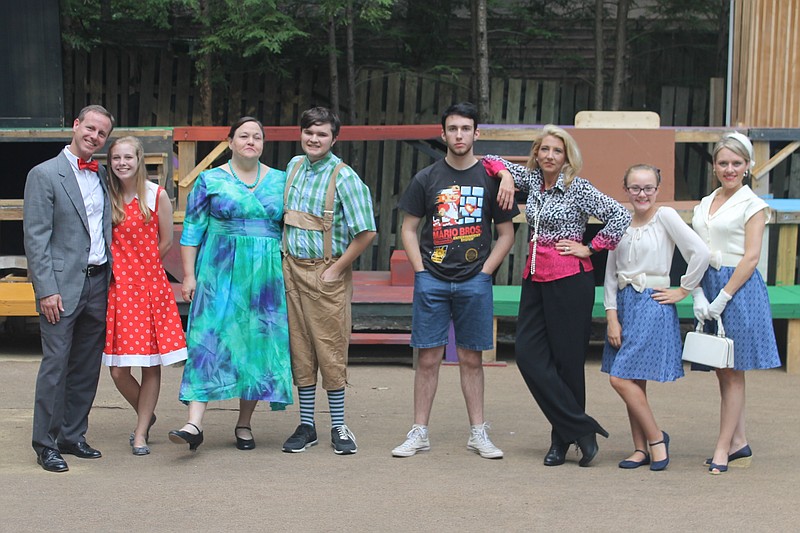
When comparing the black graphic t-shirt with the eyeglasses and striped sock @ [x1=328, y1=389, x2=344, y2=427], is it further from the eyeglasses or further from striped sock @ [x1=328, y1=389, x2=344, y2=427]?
striped sock @ [x1=328, y1=389, x2=344, y2=427]

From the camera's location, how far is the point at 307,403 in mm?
5715

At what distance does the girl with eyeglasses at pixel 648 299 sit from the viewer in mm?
5180

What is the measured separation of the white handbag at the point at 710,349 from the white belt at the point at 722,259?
271mm

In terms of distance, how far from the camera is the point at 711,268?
5270 mm

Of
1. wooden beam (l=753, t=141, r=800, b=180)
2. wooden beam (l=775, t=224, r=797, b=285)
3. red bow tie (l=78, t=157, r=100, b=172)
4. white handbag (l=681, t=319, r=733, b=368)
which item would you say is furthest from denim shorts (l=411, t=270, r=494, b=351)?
wooden beam (l=753, t=141, r=800, b=180)

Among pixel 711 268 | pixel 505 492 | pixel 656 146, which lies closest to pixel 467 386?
pixel 505 492

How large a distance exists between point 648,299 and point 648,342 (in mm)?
207

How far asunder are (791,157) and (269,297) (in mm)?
7252

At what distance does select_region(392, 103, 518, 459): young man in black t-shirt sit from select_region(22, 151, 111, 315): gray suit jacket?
5.28ft

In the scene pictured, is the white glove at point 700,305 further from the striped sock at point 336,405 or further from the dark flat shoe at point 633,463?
the striped sock at point 336,405

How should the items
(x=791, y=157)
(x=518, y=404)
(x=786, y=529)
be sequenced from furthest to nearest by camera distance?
1. (x=791, y=157)
2. (x=518, y=404)
3. (x=786, y=529)

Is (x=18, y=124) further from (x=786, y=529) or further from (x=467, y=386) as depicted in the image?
(x=786, y=529)

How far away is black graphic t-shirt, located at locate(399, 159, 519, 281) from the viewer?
5.44 metres

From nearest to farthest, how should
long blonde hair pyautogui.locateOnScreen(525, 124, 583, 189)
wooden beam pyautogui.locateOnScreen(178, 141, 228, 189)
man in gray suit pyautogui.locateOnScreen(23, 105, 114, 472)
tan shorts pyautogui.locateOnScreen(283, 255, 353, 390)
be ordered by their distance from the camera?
man in gray suit pyautogui.locateOnScreen(23, 105, 114, 472) < long blonde hair pyautogui.locateOnScreen(525, 124, 583, 189) < tan shorts pyautogui.locateOnScreen(283, 255, 353, 390) < wooden beam pyautogui.locateOnScreen(178, 141, 228, 189)
